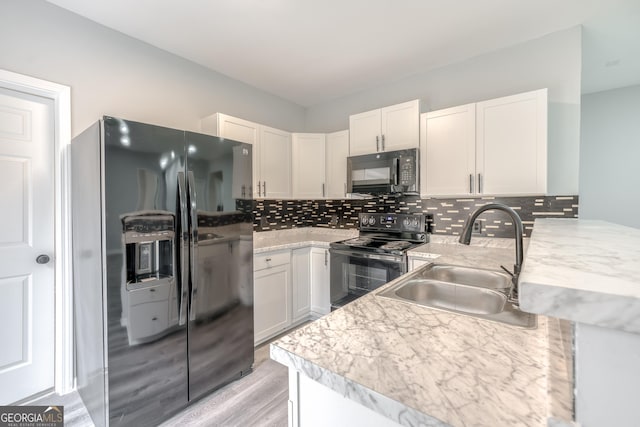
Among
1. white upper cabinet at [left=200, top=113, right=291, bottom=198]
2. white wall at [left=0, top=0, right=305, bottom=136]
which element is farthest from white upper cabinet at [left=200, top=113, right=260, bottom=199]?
white wall at [left=0, top=0, right=305, bottom=136]

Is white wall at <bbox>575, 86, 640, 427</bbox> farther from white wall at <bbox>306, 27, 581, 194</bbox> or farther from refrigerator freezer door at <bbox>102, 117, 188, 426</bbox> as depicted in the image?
refrigerator freezer door at <bbox>102, 117, 188, 426</bbox>

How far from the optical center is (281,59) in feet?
8.52

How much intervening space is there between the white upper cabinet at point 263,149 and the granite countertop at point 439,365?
1980 millimetres

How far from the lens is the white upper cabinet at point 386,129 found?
263 centimetres

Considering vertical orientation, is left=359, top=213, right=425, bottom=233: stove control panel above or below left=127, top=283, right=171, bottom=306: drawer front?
above

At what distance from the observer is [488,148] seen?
2275mm

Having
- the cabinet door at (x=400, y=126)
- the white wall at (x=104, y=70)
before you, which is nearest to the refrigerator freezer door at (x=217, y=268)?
the white wall at (x=104, y=70)

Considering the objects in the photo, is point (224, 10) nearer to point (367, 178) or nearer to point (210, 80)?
point (210, 80)

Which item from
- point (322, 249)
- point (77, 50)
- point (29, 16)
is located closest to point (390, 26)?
point (322, 249)

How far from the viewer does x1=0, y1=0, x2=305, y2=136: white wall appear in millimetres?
1767

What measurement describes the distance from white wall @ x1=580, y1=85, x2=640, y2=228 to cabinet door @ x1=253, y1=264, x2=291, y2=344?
3.72 m

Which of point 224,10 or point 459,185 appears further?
point 459,185

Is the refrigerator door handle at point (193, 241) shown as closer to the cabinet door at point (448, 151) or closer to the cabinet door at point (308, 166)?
the cabinet door at point (308, 166)

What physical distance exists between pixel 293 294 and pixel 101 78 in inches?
96.2
